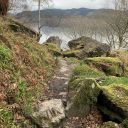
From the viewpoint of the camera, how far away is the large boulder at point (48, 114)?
10.5 meters

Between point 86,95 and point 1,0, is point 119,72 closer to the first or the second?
point 1,0

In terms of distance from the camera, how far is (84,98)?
13.3 metres

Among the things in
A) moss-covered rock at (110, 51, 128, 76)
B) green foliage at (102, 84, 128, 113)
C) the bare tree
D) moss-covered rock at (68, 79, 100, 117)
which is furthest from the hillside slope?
the bare tree

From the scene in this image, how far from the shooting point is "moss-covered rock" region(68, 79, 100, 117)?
1299 centimetres

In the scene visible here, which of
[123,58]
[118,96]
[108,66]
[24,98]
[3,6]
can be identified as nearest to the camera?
[24,98]

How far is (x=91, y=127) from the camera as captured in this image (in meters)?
12.8

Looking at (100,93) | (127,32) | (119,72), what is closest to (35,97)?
(100,93)

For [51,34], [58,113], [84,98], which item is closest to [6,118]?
[58,113]

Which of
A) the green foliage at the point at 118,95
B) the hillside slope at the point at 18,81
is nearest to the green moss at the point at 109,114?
the green foliage at the point at 118,95

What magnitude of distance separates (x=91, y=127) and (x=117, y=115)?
3.62ft

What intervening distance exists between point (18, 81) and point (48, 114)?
2.50m

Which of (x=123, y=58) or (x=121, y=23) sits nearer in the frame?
(x=123, y=58)

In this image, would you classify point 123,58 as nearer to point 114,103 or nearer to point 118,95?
point 118,95

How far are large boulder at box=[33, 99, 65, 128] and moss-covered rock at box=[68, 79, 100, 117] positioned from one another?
5.40ft
